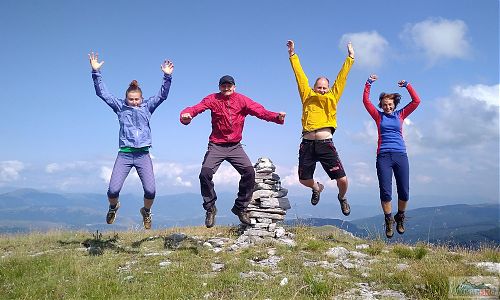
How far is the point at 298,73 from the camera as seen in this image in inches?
413

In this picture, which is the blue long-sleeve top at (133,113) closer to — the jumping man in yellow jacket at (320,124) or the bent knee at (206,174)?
the bent knee at (206,174)

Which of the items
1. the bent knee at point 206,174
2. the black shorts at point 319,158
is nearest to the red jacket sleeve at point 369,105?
the black shorts at point 319,158

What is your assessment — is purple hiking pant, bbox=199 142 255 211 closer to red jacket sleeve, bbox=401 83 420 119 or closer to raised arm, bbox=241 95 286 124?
raised arm, bbox=241 95 286 124

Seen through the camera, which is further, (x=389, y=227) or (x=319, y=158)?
(x=389, y=227)

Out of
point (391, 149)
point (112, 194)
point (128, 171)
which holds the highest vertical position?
point (391, 149)

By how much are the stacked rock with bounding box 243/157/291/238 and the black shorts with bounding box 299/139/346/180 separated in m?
3.03

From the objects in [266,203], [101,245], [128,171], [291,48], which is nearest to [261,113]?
[291,48]

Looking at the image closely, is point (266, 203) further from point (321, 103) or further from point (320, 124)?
point (321, 103)

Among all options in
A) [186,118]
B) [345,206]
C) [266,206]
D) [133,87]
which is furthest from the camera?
[266,206]

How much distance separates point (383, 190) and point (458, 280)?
3937 millimetres

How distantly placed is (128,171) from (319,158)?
492 cm

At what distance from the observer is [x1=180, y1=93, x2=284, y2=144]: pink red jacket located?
31.6 ft

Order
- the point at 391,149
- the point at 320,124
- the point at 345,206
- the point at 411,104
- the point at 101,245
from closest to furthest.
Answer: the point at 320,124 → the point at 391,149 → the point at 411,104 → the point at 345,206 → the point at 101,245

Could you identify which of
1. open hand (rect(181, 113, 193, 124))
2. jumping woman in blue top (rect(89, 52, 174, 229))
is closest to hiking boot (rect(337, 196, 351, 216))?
open hand (rect(181, 113, 193, 124))
